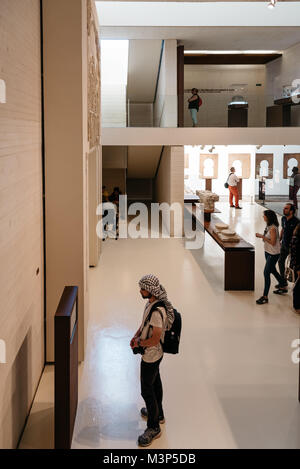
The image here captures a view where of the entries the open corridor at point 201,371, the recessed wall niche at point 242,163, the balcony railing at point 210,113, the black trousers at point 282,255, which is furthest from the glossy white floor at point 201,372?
the recessed wall niche at point 242,163

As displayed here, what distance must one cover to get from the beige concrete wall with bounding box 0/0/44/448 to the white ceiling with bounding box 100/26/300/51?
12.4 metres

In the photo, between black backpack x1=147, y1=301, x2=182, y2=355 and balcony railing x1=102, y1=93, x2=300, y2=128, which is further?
balcony railing x1=102, y1=93, x2=300, y2=128

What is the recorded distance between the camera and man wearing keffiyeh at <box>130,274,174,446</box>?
18.3ft

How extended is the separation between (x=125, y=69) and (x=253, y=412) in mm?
18606

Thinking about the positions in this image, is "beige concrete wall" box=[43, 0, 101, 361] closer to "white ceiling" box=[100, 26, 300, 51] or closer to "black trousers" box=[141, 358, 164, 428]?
"black trousers" box=[141, 358, 164, 428]

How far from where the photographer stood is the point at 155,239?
18.8 m

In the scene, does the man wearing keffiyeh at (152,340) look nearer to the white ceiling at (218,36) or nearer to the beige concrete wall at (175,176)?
the beige concrete wall at (175,176)

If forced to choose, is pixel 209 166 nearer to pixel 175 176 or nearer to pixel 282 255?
pixel 175 176

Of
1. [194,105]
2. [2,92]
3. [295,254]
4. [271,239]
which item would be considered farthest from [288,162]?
[2,92]

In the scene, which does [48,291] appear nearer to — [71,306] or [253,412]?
[71,306]

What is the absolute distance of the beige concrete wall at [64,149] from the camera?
301 inches

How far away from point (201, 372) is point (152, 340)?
2.41m

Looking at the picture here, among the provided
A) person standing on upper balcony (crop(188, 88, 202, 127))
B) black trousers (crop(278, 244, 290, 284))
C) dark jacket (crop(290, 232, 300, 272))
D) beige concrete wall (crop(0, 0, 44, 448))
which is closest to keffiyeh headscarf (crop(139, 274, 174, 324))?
beige concrete wall (crop(0, 0, 44, 448))

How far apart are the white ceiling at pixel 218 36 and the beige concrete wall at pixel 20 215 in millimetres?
12400
